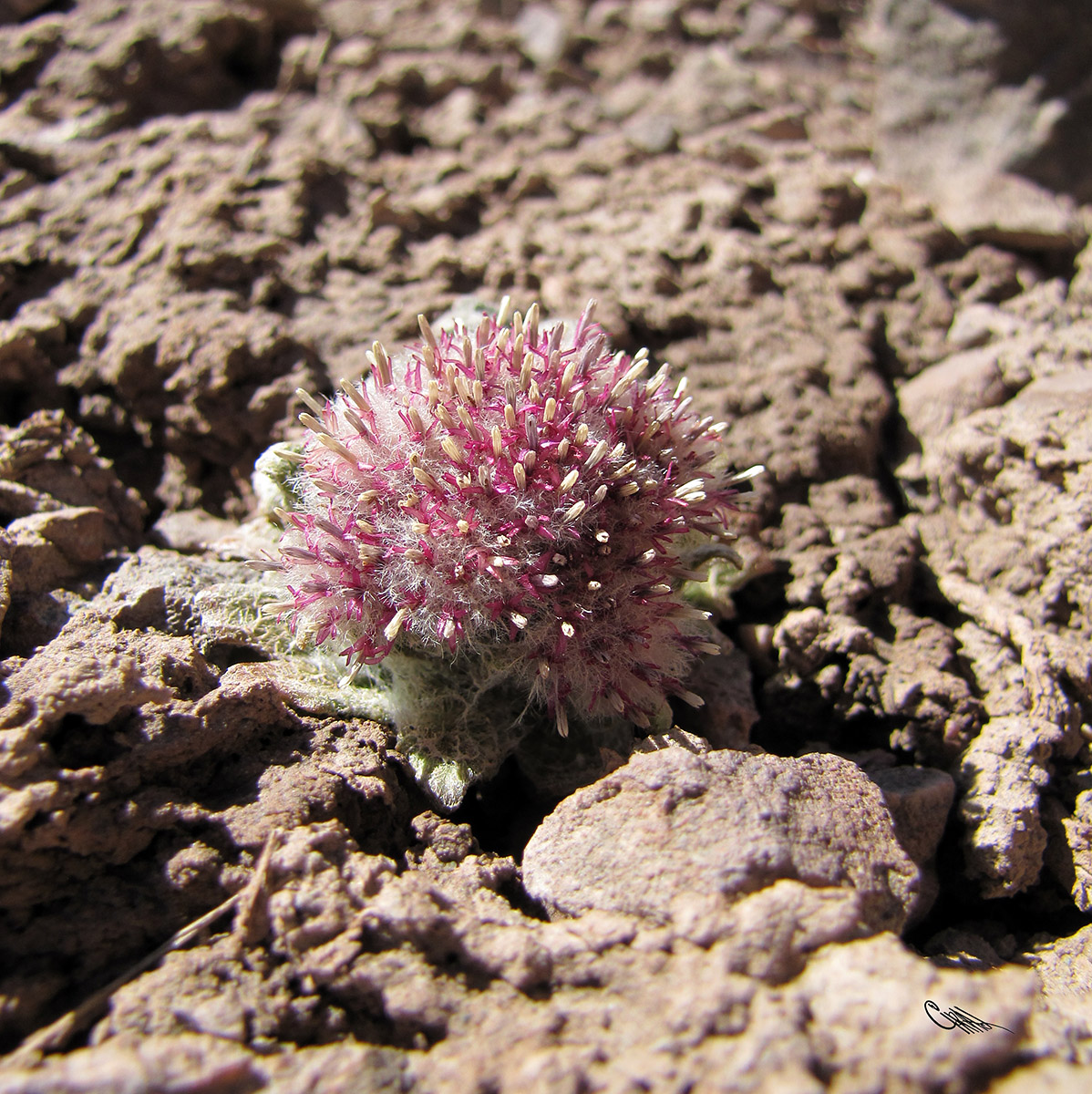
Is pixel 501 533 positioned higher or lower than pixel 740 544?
higher

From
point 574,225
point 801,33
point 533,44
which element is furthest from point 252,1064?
point 801,33

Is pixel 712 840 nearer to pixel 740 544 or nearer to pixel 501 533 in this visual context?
pixel 501 533

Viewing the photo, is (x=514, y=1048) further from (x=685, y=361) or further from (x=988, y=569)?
(x=685, y=361)
